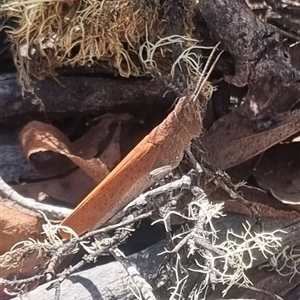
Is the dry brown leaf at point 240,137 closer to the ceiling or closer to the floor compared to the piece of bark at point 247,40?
closer to the floor

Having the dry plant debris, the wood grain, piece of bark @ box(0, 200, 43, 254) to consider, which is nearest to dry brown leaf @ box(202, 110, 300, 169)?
the dry plant debris

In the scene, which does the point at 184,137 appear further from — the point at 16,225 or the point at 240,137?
the point at 16,225

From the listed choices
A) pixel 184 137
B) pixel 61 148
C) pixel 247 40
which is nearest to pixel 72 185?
pixel 61 148

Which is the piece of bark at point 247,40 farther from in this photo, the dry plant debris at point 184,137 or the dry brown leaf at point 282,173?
the dry brown leaf at point 282,173

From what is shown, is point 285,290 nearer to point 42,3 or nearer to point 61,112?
point 61,112

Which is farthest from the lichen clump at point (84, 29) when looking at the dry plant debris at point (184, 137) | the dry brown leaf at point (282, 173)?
the dry brown leaf at point (282, 173)

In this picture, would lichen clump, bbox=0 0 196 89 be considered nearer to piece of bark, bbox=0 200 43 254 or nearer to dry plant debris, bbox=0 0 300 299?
dry plant debris, bbox=0 0 300 299
